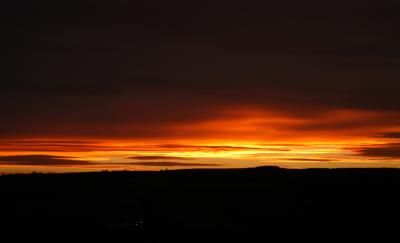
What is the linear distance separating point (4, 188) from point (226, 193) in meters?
19.9

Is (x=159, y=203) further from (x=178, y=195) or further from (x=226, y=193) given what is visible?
(x=226, y=193)

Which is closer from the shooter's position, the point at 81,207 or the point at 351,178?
the point at 81,207

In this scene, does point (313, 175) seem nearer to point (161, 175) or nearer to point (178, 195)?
point (161, 175)

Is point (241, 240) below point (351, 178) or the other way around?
below

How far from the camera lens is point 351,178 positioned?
69625mm

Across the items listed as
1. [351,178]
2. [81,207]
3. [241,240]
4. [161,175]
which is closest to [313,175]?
[351,178]

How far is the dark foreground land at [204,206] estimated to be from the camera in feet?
114

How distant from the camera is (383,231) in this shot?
36281 millimetres

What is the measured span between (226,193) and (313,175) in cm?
1674

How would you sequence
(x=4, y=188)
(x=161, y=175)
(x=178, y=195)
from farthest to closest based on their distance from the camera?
(x=161, y=175) < (x=4, y=188) < (x=178, y=195)

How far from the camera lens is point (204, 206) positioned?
5119 centimetres

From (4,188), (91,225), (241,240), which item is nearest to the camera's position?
(241,240)

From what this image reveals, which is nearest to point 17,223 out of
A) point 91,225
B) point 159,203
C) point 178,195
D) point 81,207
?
point 91,225

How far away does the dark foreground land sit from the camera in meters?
34.7
